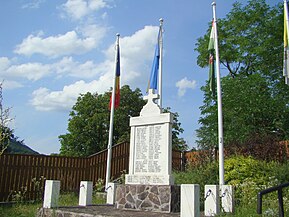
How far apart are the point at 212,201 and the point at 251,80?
35.7 feet

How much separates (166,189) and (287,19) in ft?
23.9

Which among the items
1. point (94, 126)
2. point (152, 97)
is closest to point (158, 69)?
point (152, 97)

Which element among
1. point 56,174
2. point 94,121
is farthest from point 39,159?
point 94,121

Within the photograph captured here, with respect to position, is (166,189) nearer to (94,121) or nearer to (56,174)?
(56,174)

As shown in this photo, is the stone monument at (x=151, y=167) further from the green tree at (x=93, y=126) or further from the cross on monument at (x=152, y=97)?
the green tree at (x=93, y=126)

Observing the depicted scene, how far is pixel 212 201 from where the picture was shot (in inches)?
270

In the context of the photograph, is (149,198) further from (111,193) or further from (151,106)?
(151,106)

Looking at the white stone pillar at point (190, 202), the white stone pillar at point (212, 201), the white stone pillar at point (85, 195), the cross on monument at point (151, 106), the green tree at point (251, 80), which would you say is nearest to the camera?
the white stone pillar at point (190, 202)

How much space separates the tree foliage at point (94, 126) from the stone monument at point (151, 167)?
18.8 metres

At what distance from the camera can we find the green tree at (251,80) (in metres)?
16.0

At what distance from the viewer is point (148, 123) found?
8.05 meters

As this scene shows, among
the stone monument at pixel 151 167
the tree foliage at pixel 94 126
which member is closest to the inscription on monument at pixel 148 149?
the stone monument at pixel 151 167

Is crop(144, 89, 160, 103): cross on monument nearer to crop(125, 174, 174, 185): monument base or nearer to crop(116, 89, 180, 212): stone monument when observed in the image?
crop(116, 89, 180, 212): stone monument

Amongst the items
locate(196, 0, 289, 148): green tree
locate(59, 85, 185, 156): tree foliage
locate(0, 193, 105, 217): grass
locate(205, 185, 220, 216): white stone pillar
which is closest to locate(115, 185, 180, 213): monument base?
locate(205, 185, 220, 216): white stone pillar
